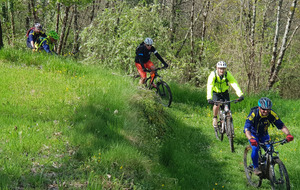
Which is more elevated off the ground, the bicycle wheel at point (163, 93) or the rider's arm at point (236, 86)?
the rider's arm at point (236, 86)

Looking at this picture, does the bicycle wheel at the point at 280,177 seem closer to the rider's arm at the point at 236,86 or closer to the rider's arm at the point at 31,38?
the rider's arm at the point at 236,86

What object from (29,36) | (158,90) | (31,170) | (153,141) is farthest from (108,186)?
(29,36)

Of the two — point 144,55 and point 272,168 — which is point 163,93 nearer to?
point 144,55

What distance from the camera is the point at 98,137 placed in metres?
6.46

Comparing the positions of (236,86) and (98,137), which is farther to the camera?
(236,86)

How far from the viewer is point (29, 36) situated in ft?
41.3

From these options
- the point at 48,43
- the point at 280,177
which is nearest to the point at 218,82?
the point at 280,177

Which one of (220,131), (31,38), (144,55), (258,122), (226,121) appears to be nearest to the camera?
(258,122)

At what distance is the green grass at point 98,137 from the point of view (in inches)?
203

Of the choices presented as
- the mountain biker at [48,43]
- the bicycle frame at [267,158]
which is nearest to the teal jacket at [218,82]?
the bicycle frame at [267,158]

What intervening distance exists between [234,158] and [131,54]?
321 inches

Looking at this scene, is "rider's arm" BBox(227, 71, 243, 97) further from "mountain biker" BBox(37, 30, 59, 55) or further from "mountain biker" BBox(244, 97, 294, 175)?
"mountain biker" BBox(37, 30, 59, 55)

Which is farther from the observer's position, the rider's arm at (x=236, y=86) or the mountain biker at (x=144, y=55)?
the mountain biker at (x=144, y=55)

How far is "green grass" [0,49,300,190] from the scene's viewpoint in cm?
515
